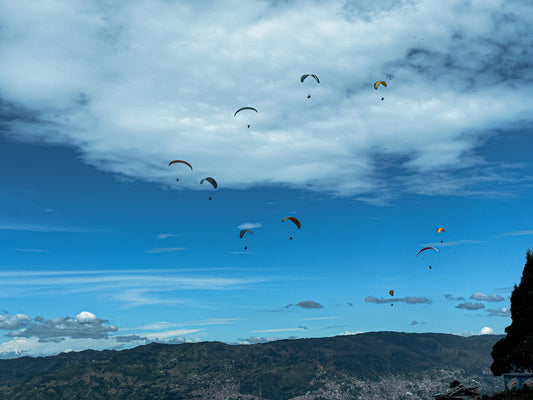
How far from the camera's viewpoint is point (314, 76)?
62.1 m

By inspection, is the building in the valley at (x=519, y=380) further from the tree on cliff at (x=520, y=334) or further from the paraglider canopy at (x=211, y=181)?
the paraglider canopy at (x=211, y=181)

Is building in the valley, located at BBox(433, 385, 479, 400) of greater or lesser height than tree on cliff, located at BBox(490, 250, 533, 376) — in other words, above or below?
A: below

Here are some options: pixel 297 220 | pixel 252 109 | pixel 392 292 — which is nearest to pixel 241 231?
pixel 297 220

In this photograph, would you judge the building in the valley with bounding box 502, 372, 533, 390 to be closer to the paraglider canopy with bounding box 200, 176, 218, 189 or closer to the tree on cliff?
the tree on cliff

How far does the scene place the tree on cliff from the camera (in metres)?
65.3

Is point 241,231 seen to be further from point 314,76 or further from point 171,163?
point 314,76

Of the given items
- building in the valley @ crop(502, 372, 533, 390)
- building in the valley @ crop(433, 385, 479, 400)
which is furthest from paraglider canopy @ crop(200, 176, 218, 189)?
building in the valley @ crop(502, 372, 533, 390)

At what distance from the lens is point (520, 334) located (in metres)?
68.5

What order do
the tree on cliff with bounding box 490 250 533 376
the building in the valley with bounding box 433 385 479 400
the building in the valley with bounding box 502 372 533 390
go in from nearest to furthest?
the building in the valley with bounding box 433 385 479 400 < the building in the valley with bounding box 502 372 533 390 < the tree on cliff with bounding box 490 250 533 376

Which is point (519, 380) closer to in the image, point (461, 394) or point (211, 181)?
point (461, 394)

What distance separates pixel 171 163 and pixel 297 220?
20.9m

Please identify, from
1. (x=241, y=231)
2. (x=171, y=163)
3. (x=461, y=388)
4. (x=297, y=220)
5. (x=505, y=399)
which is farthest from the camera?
(x=241, y=231)

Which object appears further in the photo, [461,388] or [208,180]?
[208,180]

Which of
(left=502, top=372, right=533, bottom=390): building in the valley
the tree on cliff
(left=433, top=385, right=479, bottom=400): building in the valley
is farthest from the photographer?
the tree on cliff
